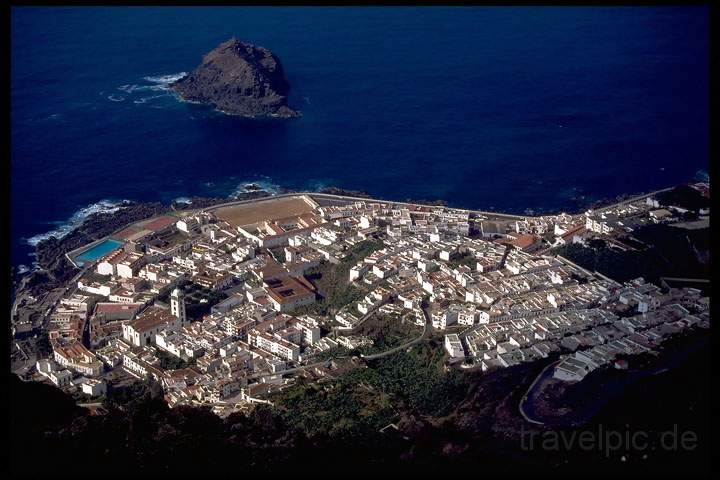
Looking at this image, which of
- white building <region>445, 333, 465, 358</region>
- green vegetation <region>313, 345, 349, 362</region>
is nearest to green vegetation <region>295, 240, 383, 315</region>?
green vegetation <region>313, 345, 349, 362</region>

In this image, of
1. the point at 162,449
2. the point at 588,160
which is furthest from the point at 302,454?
the point at 588,160

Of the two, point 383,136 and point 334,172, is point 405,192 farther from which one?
point 383,136

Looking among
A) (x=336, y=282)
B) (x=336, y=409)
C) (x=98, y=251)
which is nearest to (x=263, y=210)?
(x=98, y=251)

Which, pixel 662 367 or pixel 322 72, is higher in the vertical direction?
pixel 322 72

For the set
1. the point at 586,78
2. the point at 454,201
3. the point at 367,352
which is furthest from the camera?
the point at 586,78

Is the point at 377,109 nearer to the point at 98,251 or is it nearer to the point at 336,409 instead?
the point at 98,251

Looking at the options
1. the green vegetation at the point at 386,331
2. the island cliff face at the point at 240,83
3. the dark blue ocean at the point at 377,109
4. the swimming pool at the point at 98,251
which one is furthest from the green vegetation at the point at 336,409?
the island cliff face at the point at 240,83
